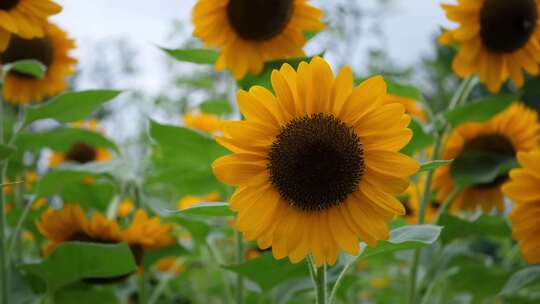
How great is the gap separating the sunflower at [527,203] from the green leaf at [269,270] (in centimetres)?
39

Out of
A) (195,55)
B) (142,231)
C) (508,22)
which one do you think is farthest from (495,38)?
(142,231)

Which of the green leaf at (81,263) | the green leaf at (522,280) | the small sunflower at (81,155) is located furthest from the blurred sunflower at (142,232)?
the small sunflower at (81,155)

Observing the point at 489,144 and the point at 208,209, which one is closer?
the point at 208,209

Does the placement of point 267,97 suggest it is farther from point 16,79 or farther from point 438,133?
point 16,79

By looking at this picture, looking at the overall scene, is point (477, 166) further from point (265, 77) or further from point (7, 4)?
point (7, 4)

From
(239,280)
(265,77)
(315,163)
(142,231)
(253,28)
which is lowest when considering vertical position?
(239,280)

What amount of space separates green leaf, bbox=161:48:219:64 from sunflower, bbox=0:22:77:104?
0.49m

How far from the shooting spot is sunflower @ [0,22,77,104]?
161 centimetres

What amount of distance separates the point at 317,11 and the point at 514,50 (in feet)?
1.51

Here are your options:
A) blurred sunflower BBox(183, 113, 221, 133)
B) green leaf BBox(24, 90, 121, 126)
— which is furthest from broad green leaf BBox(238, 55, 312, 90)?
blurred sunflower BBox(183, 113, 221, 133)

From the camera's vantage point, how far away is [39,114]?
1280 mm

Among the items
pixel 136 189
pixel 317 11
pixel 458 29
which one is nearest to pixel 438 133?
pixel 458 29

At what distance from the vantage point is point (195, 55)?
1.29m

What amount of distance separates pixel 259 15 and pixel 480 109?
0.51m
